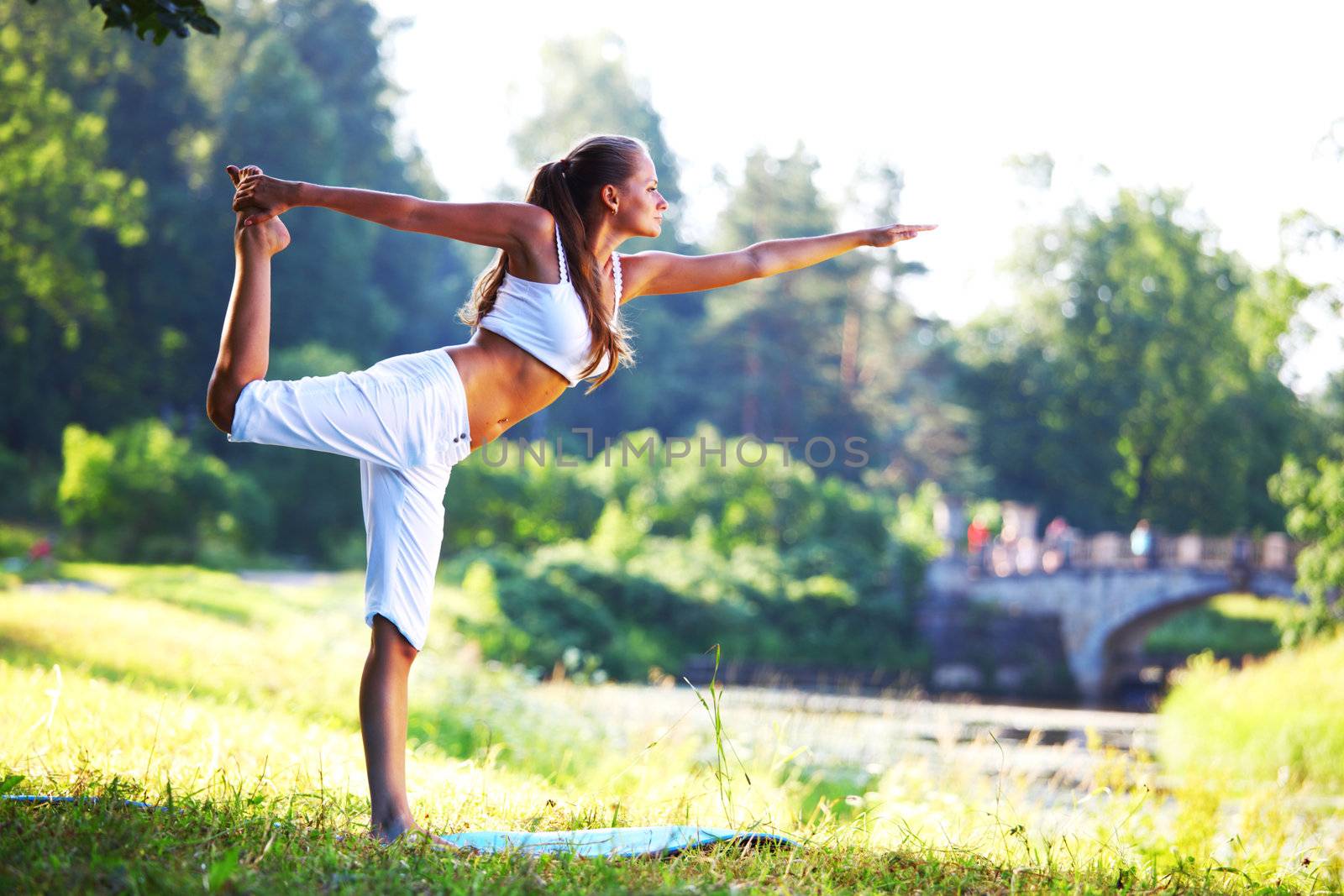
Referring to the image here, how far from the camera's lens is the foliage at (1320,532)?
1719cm

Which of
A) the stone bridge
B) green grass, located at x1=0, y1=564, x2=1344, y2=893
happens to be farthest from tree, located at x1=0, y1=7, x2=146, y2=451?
green grass, located at x1=0, y1=564, x2=1344, y2=893

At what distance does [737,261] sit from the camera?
4055 millimetres

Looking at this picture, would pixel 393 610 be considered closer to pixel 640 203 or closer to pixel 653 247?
pixel 640 203

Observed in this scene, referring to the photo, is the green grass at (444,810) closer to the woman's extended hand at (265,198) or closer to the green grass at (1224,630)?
the woman's extended hand at (265,198)

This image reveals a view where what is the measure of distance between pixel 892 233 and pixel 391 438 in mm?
1659

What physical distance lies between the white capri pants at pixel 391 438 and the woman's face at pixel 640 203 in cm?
63

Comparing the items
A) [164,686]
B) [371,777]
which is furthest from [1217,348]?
[371,777]

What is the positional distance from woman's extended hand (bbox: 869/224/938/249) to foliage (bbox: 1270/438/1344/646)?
49.4 feet

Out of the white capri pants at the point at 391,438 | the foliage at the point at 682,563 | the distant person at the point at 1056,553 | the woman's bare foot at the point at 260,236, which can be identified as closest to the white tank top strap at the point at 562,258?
the white capri pants at the point at 391,438

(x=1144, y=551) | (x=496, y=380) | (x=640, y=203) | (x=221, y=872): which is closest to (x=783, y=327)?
(x=1144, y=551)

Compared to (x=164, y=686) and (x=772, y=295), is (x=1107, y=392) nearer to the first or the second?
(x=772, y=295)

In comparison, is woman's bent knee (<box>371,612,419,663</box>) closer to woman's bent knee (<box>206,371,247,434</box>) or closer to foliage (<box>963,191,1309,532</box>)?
woman's bent knee (<box>206,371,247,434</box>)

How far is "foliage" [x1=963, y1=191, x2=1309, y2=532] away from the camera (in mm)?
39500

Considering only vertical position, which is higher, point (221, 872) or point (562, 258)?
point (562, 258)
